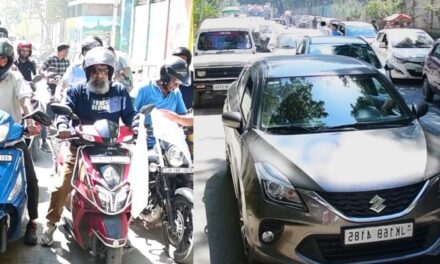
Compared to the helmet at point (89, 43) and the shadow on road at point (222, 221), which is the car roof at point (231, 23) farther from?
the helmet at point (89, 43)

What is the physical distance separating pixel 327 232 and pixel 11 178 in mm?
1244

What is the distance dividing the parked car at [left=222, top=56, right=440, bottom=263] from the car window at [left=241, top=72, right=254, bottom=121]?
2.9 inches

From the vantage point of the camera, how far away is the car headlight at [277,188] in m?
2.22

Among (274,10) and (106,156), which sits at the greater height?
(274,10)

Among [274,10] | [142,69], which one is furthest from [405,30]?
[142,69]

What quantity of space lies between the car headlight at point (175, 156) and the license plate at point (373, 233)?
0.93 meters

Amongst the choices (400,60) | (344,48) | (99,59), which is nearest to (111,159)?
(99,59)

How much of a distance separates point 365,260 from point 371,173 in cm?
35

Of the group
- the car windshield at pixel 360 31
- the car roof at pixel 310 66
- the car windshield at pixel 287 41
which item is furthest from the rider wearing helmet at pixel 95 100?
the car windshield at pixel 360 31

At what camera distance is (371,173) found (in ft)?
7.43

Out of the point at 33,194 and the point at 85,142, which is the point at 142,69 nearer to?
the point at 85,142

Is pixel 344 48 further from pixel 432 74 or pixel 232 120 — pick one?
pixel 232 120

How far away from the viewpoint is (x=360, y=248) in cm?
222

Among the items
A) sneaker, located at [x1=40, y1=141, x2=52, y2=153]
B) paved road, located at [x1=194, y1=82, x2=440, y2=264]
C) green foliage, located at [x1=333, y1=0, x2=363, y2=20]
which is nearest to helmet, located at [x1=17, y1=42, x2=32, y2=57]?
sneaker, located at [x1=40, y1=141, x2=52, y2=153]
